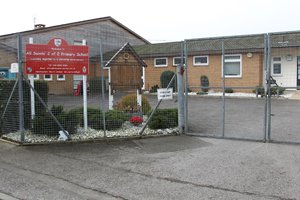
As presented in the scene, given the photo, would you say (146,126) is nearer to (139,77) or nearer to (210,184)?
(139,77)

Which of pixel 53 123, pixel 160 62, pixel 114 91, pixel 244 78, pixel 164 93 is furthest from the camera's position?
pixel 160 62

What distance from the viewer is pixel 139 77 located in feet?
41.8

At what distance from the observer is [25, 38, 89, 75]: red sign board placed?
9125mm

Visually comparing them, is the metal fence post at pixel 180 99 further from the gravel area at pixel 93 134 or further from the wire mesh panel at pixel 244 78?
the wire mesh panel at pixel 244 78

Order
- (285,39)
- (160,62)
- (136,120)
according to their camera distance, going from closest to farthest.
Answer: (285,39) < (136,120) < (160,62)

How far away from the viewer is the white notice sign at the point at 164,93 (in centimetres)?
1014

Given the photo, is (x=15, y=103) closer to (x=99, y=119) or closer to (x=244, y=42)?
(x=99, y=119)

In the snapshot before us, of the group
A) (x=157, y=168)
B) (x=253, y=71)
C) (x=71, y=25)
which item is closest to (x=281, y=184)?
(x=157, y=168)

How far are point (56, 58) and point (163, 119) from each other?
333 cm

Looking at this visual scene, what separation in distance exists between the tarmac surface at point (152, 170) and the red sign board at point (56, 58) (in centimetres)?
194

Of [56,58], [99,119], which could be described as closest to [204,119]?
[99,119]

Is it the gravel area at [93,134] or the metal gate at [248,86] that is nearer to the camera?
the metal gate at [248,86]

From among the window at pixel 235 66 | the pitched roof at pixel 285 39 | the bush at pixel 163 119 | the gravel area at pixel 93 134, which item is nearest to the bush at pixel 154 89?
the window at pixel 235 66

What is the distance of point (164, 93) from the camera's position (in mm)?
10203
